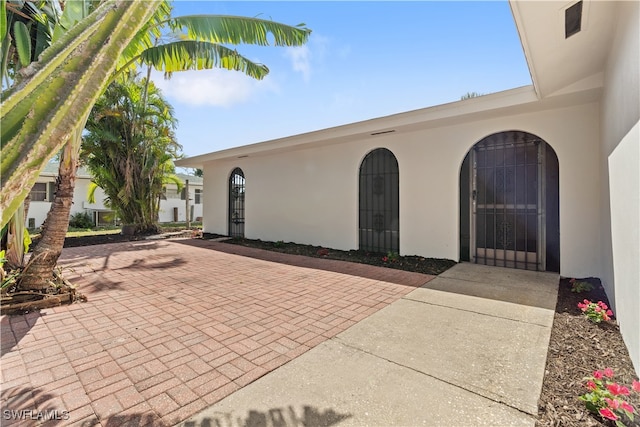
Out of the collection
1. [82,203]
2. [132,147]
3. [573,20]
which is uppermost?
[132,147]

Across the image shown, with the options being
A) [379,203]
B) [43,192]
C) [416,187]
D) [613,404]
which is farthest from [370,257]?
[43,192]

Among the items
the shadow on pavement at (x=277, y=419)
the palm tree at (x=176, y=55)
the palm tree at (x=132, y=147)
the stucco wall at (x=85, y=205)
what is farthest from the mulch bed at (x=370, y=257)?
the stucco wall at (x=85, y=205)

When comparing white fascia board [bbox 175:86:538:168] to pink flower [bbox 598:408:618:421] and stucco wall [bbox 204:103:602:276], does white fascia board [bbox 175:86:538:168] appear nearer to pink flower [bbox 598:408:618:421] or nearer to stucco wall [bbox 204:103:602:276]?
stucco wall [bbox 204:103:602:276]

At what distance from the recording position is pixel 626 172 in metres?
2.78

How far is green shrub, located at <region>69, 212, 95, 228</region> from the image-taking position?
1750cm

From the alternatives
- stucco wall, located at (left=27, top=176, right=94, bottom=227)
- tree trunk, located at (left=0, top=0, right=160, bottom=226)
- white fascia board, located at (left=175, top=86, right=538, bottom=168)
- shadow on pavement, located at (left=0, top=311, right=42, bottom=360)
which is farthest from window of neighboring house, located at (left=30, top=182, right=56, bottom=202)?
tree trunk, located at (left=0, top=0, right=160, bottom=226)

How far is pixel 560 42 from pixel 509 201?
350 centimetres

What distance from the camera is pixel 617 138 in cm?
330

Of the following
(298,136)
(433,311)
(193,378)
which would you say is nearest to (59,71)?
(193,378)

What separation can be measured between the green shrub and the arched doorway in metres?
20.3

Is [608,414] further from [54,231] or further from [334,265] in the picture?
[54,231]

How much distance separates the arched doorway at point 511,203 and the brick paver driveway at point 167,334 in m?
2.15

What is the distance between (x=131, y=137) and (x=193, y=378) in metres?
11.5

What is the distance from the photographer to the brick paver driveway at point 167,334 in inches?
87.1
